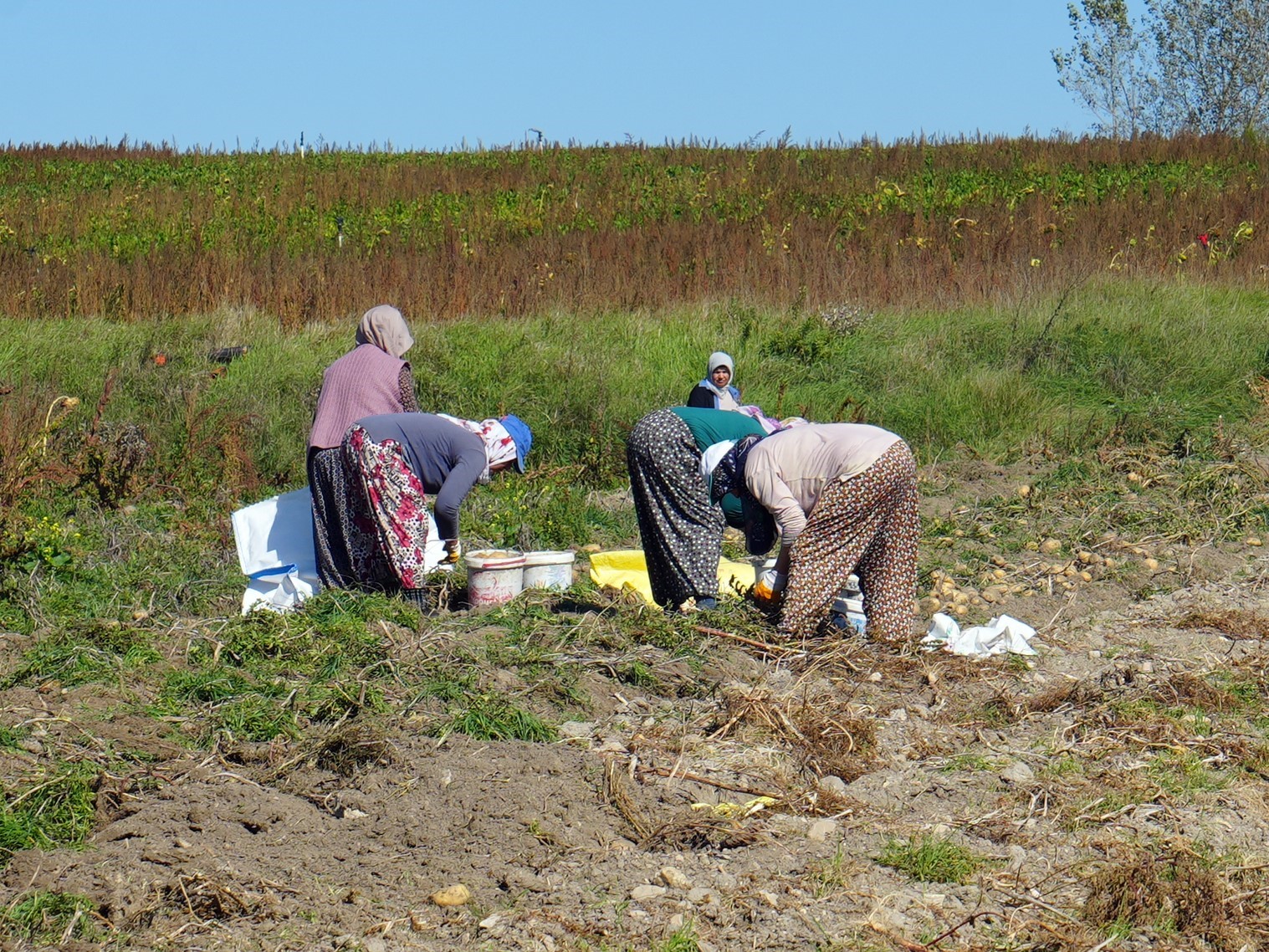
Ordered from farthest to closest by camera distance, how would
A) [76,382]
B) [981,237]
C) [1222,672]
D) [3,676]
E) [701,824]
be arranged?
[981,237], [76,382], [1222,672], [3,676], [701,824]

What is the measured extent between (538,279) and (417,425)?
6.90 metres

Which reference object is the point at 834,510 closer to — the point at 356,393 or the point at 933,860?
the point at 933,860

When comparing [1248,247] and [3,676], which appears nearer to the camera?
[3,676]

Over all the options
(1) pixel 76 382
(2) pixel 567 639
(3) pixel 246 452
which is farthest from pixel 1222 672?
(1) pixel 76 382

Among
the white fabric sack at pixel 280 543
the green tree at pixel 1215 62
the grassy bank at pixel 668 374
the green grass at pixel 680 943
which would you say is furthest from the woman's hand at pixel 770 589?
the green tree at pixel 1215 62

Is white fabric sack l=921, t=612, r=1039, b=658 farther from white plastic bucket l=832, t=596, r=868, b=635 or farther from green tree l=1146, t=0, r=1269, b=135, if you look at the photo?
green tree l=1146, t=0, r=1269, b=135

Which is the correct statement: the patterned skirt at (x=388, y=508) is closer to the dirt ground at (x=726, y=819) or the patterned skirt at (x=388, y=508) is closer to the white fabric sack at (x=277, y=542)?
the white fabric sack at (x=277, y=542)

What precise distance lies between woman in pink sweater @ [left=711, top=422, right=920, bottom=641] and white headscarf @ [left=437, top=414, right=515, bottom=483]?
41.7 inches

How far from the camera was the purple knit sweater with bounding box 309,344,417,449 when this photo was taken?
6379mm

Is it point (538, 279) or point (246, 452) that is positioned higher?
point (538, 279)

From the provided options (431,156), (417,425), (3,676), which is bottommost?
(3,676)

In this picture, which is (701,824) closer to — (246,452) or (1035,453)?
(246,452)

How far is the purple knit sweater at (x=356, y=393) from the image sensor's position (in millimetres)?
6379

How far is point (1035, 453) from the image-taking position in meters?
9.92
